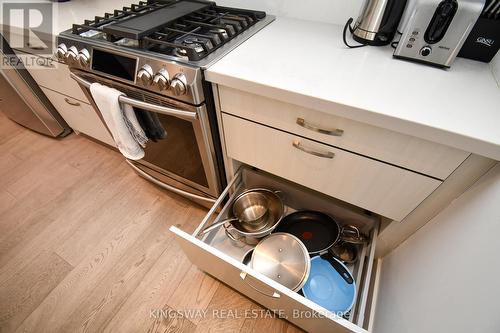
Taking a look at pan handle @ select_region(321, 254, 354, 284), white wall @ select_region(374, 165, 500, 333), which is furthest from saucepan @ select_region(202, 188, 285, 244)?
white wall @ select_region(374, 165, 500, 333)

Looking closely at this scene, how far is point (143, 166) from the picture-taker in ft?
4.28

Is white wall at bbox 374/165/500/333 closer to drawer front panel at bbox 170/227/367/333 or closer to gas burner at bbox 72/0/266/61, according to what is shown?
drawer front panel at bbox 170/227/367/333

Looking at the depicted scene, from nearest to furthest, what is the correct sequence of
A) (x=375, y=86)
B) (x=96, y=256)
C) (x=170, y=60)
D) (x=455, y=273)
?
(x=455, y=273) < (x=375, y=86) < (x=170, y=60) < (x=96, y=256)

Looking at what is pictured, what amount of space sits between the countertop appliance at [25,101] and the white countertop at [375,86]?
1.42 metres

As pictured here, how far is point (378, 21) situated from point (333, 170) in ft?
1.65

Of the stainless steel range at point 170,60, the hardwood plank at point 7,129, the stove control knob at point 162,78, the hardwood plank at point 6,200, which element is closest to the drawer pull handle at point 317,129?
the stainless steel range at point 170,60

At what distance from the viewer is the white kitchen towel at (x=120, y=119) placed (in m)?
0.86

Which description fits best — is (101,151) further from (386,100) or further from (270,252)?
(386,100)

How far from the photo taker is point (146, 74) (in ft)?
2.36

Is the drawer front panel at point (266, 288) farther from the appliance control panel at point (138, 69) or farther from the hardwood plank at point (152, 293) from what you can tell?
the appliance control panel at point (138, 69)

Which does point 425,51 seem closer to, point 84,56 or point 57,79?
point 84,56

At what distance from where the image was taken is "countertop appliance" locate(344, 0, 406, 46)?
0.70m

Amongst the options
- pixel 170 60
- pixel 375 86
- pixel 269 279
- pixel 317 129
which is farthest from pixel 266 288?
pixel 170 60

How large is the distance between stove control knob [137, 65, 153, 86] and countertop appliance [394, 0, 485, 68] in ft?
2.49
